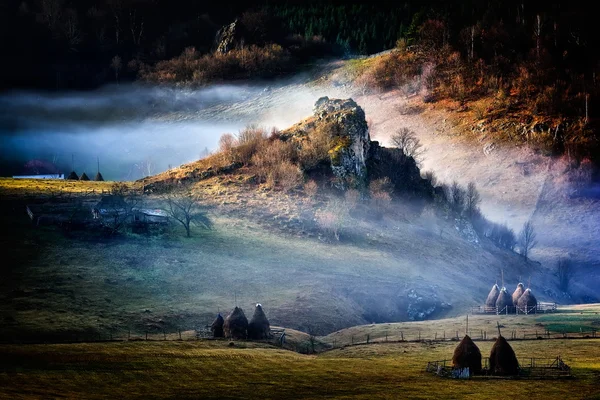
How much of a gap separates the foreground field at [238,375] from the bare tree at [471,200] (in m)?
101

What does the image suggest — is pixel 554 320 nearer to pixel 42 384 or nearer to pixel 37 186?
pixel 42 384

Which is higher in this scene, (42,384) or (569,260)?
(569,260)

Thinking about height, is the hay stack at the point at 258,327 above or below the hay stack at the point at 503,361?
above

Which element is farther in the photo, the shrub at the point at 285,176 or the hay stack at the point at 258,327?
the shrub at the point at 285,176

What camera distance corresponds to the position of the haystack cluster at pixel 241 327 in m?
89.1

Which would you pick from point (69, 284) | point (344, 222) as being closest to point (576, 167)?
point (344, 222)

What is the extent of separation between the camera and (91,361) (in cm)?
6894

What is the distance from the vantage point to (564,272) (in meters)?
164

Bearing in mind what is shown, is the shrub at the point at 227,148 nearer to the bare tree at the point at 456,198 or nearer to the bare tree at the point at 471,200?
the bare tree at the point at 456,198

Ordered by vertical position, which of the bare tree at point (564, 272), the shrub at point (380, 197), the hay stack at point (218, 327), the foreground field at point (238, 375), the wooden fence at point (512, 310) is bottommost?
the foreground field at point (238, 375)

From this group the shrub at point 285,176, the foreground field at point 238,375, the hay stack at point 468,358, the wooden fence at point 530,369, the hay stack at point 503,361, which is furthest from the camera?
the shrub at point 285,176

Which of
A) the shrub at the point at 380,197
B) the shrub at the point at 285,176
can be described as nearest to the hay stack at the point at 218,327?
the shrub at the point at 285,176

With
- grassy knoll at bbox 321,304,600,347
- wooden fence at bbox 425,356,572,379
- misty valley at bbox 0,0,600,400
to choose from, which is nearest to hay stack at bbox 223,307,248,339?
misty valley at bbox 0,0,600,400

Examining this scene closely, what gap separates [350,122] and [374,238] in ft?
101
